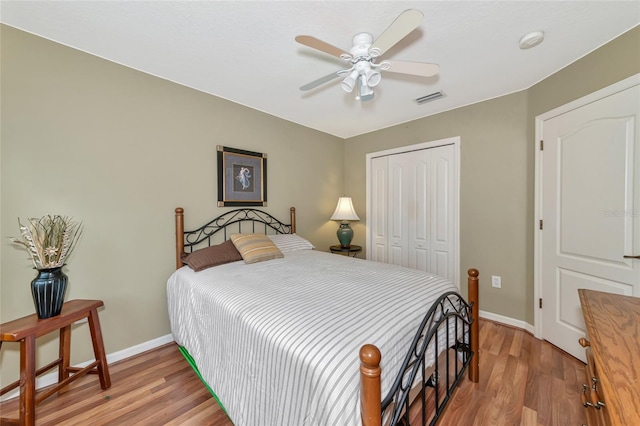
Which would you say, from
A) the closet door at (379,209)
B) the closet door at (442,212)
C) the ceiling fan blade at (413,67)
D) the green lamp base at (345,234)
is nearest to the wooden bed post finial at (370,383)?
the ceiling fan blade at (413,67)

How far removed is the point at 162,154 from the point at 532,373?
3562 millimetres

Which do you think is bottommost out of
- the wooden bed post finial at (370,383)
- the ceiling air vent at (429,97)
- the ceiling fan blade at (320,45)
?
the wooden bed post finial at (370,383)

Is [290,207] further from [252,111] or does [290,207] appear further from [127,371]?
[127,371]

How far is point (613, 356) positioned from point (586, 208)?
1.80 metres

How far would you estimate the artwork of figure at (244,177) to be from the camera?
2.85 m

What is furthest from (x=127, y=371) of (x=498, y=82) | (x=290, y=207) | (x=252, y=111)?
(x=498, y=82)

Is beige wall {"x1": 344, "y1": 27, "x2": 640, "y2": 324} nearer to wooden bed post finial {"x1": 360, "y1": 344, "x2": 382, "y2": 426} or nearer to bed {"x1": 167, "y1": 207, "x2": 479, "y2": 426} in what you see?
bed {"x1": 167, "y1": 207, "x2": 479, "y2": 426}

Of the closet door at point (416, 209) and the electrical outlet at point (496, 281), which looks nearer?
the electrical outlet at point (496, 281)

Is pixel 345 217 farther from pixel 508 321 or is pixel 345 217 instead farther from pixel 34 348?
pixel 34 348

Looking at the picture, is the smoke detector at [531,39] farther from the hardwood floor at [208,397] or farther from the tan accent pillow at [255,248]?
the tan accent pillow at [255,248]

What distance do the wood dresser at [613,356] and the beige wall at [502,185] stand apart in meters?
1.61

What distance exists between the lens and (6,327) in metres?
1.41

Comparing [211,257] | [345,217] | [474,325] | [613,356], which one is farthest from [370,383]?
[345,217]

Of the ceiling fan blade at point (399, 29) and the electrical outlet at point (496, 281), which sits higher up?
the ceiling fan blade at point (399, 29)
